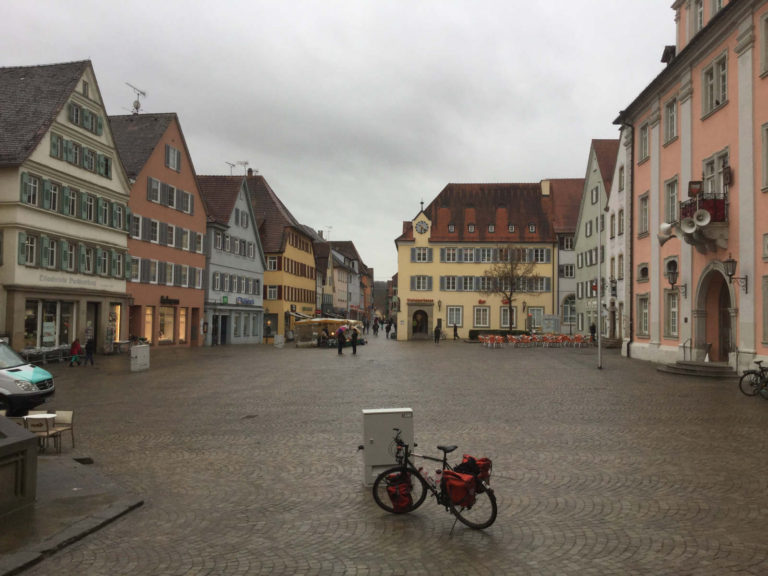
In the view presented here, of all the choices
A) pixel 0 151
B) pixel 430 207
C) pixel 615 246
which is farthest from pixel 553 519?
pixel 430 207

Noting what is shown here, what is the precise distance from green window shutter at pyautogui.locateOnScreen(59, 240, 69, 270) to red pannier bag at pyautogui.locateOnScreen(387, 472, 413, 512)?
29024 millimetres

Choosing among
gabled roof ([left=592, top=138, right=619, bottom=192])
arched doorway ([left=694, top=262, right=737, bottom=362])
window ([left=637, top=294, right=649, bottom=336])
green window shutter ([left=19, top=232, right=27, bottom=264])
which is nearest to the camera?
arched doorway ([left=694, top=262, right=737, bottom=362])

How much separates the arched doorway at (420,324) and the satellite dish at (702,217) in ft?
137

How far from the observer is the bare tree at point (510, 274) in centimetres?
5690

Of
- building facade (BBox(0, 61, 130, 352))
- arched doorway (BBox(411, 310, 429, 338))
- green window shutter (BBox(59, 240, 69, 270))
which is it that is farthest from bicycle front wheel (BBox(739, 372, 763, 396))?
arched doorway (BBox(411, 310, 429, 338))

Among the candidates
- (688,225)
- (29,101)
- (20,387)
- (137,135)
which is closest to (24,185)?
(29,101)

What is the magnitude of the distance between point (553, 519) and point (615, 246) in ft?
117

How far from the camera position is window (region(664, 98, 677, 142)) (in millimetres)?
28984

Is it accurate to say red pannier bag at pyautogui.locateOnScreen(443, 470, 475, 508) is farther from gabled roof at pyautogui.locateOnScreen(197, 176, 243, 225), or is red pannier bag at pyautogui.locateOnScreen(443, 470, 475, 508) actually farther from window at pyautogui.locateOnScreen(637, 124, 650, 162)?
gabled roof at pyautogui.locateOnScreen(197, 176, 243, 225)

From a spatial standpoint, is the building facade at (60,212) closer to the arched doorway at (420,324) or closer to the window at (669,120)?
the window at (669,120)

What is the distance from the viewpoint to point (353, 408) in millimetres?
15516

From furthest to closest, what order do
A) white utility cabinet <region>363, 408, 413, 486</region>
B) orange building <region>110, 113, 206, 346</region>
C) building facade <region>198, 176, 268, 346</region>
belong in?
building facade <region>198, 176, 268, 346</region> < orange building <region>110, 113, 206, 346</region> < white utility cabinet <region>363, 408, 413, 486</region>

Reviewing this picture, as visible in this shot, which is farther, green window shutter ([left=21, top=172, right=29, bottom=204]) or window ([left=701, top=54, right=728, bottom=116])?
green window shutter ([left=21, top=172, right=29, bottom=204])

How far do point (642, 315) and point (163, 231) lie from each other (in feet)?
91.6
